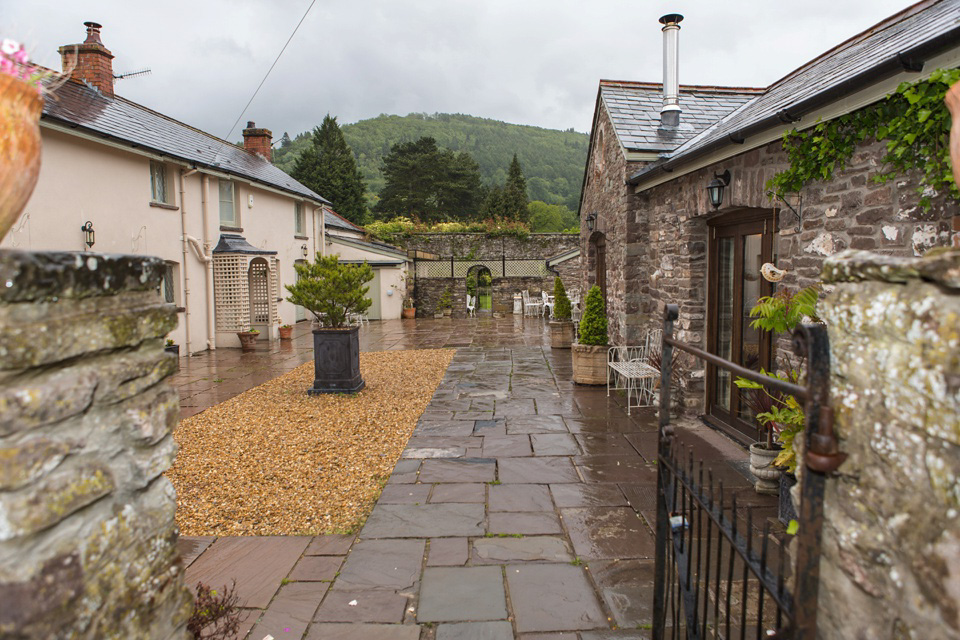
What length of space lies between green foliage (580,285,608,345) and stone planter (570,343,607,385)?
11 cm

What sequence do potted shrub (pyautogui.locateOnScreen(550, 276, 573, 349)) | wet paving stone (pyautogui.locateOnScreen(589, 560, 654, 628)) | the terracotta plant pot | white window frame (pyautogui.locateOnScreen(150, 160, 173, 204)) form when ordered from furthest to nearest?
potted shrub (pyautogui.locateOnScreen(550, 276, 573, 349)), white window frame (pyautogui.locateOnScreen(150, 160, 173, 204)), wet paving stone (pyautogui.locateOnScreen(589, 560, 654, 628)), the terracotta plant pot

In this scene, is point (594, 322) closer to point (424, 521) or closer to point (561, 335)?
point (561, 335)

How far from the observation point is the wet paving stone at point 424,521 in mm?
3883

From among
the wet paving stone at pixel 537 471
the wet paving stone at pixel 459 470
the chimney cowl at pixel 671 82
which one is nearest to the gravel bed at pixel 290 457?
the wet paving stone at pixel 459 470

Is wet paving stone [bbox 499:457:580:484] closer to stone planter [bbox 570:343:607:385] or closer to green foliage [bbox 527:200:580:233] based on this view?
stone planter [bbox 570:343:607:385]

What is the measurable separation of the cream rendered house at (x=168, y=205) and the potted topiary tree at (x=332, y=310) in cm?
357

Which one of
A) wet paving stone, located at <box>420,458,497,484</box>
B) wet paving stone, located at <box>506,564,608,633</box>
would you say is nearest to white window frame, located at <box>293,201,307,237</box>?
wet paving stone, located at <box>420,458,497,484</box>

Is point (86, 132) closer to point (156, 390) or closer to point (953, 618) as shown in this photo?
point (156, 390)

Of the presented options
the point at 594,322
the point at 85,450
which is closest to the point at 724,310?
the point at 594,322

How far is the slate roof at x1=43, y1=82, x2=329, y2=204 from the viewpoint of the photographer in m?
10.0

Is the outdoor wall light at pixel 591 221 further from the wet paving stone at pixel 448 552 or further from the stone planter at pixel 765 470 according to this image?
the wet paving stone at pixel 448 552

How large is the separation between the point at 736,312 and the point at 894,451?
5.02 m

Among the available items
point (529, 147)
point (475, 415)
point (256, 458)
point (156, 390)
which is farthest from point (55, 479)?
point (529, 147)

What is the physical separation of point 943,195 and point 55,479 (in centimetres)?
413
